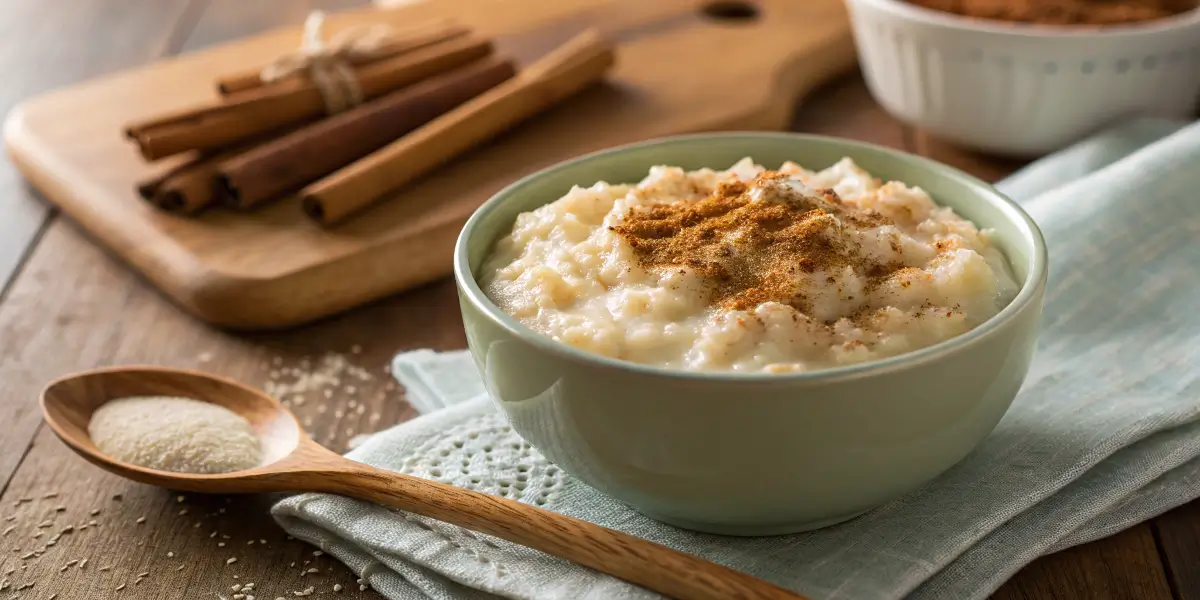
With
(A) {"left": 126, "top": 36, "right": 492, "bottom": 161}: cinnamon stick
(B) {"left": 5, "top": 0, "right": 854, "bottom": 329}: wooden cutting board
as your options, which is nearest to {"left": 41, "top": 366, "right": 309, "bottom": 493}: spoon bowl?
(B) {"left": 5, "top": 0, "right": 854, "bottom": 329}: wooden cutting board

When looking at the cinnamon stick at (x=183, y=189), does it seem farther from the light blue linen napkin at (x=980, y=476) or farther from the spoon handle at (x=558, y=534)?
the spoon handle at (x=558, y=534)

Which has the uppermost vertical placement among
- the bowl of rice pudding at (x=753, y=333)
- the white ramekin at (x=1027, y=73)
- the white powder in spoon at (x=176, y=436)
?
the bowl of rice pudding at (x=753, y=333)

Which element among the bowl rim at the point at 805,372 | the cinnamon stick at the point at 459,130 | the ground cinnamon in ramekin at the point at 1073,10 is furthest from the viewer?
the ground cinnamon in ramekin at the point at 1073,10

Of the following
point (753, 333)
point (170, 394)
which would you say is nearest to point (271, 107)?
point (170, 394)

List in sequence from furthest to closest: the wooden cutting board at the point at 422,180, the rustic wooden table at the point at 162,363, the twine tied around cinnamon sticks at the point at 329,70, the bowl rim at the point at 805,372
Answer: the twine tied around cinnamon sticks at the point at 329,70
the wooden cutting board at the point at 422,180
the rustic wooden table at the point at 162,363
the bowl rim at the point at 805,372

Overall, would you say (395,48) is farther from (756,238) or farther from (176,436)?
(756,238)

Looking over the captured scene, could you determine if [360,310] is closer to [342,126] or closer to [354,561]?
[342,126]

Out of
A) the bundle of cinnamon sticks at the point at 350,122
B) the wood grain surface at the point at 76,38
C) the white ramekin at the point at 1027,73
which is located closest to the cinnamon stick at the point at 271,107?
the bundle of cinnamon sticks at the point at 350,122
